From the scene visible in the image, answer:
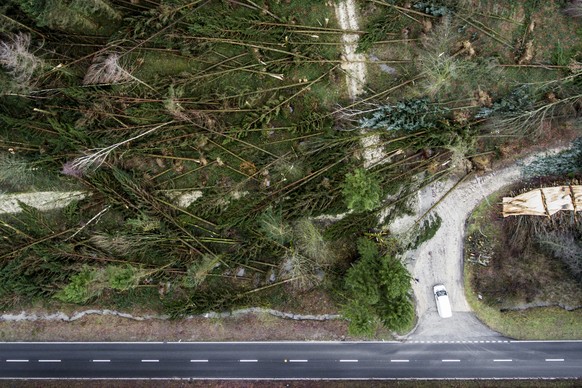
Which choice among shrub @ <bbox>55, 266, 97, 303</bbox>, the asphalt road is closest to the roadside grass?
the asphalt road

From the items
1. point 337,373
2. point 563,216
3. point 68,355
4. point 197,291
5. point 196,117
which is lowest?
point 337,373

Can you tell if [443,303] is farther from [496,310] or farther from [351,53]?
[351,53]

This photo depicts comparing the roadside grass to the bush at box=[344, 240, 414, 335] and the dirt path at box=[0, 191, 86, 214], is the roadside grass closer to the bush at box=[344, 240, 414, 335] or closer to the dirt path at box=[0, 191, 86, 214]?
the bush at box=[344, 240, 414, 335]

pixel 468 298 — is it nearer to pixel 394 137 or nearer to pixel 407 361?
pixel 407 361

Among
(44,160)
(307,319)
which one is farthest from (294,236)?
(44,160)

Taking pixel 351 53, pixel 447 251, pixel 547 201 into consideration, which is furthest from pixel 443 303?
→ pixel 351 53

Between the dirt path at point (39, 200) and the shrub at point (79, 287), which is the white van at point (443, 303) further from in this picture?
the dirt path at point (39, 200)
